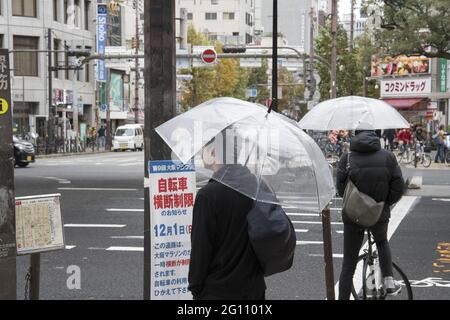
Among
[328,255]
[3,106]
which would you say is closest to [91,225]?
[328,255]

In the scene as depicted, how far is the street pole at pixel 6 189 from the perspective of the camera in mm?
4539

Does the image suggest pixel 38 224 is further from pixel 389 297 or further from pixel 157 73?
pixel 389 297

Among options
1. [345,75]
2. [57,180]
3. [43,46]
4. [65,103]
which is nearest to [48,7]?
[43,46]

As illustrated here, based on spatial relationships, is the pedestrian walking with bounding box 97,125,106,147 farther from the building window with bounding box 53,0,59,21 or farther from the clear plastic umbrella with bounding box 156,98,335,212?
the clear plastic umbrella with bounding box 156,98,335,212

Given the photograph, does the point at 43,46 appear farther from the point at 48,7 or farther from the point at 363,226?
the point at 363,226

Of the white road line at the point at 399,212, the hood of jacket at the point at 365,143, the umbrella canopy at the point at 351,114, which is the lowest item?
the white road line at the point at 399,212

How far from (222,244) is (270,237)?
12.6 inches

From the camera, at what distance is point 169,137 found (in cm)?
429

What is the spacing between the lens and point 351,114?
25.5 feet

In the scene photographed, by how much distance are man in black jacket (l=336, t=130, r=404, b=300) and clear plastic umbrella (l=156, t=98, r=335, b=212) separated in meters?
1.89

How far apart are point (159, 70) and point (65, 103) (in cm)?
4684

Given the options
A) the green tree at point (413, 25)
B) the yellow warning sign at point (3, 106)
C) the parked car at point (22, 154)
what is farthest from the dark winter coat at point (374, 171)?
the parked car at point (22, 154)

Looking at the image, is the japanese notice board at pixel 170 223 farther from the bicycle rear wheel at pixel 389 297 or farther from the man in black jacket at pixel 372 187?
the bicycle rear wheel at pixel 389 297

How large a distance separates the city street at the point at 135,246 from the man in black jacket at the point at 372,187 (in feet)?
4.42
